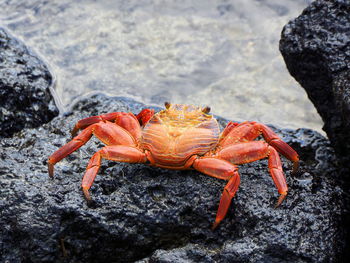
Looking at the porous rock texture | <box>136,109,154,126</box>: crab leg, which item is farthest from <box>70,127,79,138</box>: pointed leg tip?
the porous rock texture

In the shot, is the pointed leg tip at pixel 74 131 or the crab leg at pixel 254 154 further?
the pointed leg tip at pixel 74 131

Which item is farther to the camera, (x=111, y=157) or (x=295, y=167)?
(x=295, y=167)

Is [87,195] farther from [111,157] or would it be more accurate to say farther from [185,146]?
[185,146]

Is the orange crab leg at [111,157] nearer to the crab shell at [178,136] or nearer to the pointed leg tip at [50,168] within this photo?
the crab shell at [178,136]

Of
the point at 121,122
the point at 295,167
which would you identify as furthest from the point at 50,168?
the point at 295,167

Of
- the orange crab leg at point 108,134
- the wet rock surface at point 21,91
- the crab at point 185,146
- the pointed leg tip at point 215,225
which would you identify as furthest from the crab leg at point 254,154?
the wet rock surface at point 21,91
